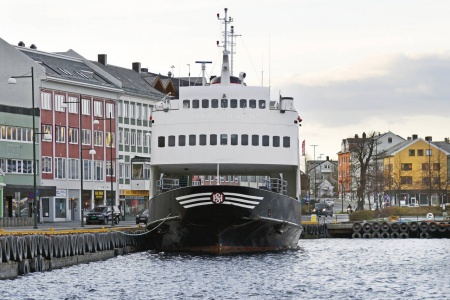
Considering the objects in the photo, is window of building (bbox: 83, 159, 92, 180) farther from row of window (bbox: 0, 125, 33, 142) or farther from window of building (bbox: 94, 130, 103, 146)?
row of window (bbox: 0, 125, 33, 142)

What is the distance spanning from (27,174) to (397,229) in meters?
33.4

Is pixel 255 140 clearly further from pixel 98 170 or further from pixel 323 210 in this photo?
pixel 323 210

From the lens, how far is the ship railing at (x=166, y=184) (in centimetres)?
7081

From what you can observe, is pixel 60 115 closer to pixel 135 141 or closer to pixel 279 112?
pixel 135 141

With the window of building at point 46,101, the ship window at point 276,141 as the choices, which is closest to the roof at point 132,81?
the window of building at point 46,101

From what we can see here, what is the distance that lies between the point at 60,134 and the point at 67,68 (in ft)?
24.0

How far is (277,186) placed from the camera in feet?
231

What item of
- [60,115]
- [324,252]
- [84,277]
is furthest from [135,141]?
[84,277]

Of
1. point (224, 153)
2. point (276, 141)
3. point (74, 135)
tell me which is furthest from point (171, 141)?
point (74, 135)

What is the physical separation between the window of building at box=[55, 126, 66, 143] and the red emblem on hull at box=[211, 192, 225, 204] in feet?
208

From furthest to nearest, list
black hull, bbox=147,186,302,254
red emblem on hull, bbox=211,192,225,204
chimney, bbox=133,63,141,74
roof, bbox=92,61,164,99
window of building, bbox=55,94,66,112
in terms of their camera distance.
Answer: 1. chimney, bbox=133,63,141,74
2. roof, bbox=92,61,164,99
3. window of building, bbox=55,94,66,112
4. black hull, bbox=147,186,302,254
5. red emblem on hull, bbox=211,192,225,204

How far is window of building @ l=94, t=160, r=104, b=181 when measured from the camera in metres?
134

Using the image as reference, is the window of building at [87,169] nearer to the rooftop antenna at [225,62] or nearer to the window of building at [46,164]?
the window of building at [46,164]

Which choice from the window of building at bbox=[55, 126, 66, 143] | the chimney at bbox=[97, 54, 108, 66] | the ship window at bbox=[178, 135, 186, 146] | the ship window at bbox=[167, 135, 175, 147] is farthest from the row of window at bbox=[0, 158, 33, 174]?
the ship window at bbox=[178, 135, 186, 146]
